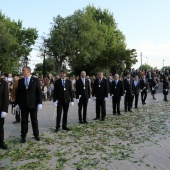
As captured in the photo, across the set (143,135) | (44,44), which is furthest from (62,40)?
(143,135)

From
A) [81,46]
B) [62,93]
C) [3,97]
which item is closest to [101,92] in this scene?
[62,93]

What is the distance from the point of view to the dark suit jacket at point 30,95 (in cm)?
818

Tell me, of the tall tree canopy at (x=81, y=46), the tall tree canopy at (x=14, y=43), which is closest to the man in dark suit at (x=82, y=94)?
the tall tree canopy at (x=14, y=43)

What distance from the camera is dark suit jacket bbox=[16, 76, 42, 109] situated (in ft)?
26.8

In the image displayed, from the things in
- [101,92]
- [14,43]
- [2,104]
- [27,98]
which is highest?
[14,43]

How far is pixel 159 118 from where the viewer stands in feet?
41.4

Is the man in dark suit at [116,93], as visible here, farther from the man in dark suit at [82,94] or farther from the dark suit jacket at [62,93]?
the dark suit jacket at [62,93]

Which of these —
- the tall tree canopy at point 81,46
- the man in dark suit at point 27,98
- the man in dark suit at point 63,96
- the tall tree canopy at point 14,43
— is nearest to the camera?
the man in dark suit at point 27,98

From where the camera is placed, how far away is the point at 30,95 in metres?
8.22

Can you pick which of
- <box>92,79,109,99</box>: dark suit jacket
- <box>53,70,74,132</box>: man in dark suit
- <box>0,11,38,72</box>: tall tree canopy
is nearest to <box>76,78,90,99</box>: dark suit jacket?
<box>92,79,109,99</box>: dark suit jacket

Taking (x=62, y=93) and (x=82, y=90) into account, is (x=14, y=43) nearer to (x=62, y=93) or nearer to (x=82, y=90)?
(x=82, y=90)

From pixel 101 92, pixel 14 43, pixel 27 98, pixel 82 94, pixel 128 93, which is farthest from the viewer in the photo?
pixel 14 43

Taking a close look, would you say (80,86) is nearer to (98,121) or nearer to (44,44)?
(98,121)

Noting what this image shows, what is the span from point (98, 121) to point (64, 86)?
273 centimetres
